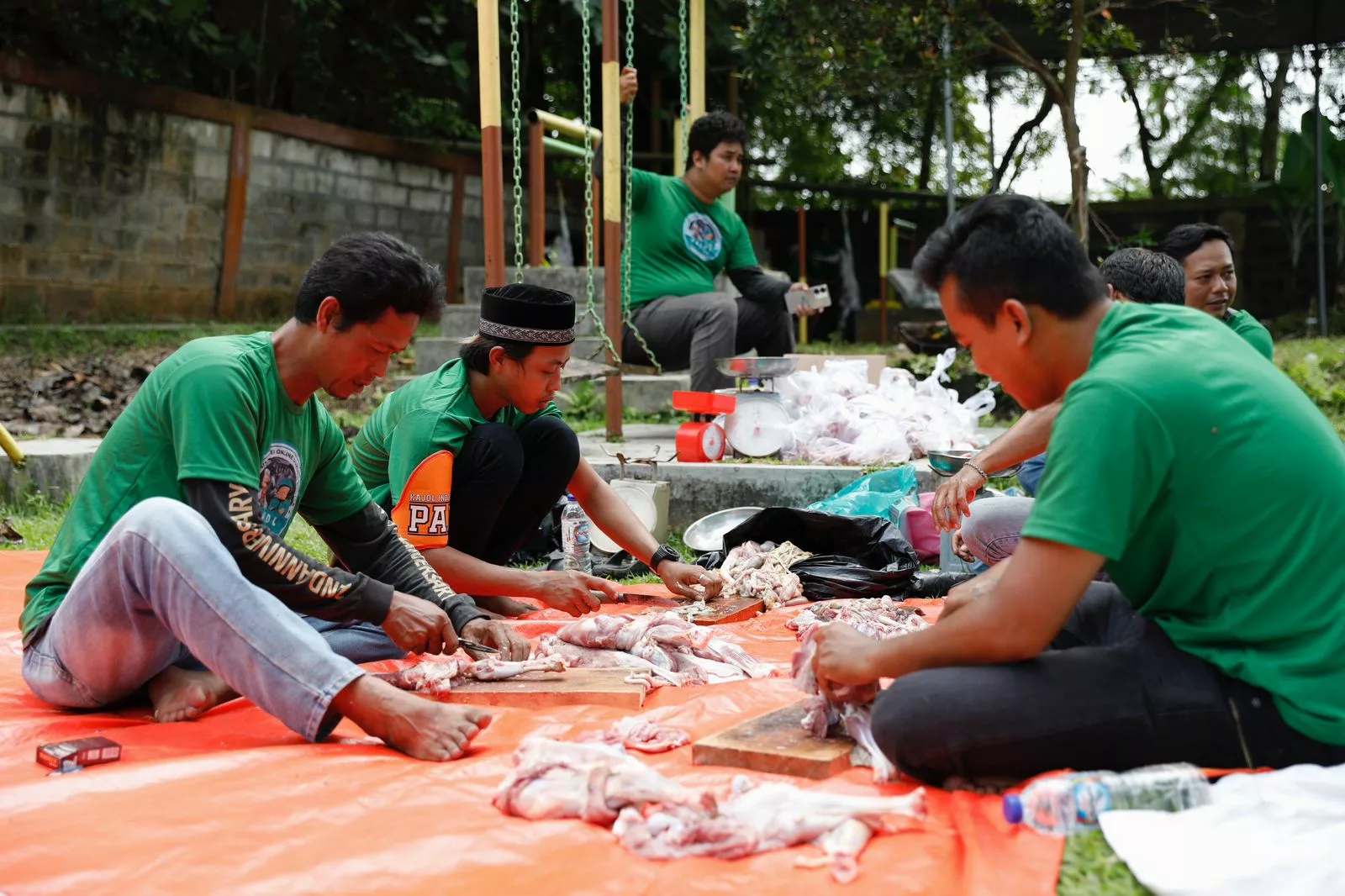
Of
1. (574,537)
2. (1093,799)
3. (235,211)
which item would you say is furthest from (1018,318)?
(235,211)

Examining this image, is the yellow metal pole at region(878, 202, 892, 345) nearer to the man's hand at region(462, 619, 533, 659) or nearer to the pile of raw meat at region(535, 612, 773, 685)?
the pile of raw meat at region(535, 612, 773, 685)

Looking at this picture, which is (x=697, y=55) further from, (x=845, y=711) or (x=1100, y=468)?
(x=1100, y=468)

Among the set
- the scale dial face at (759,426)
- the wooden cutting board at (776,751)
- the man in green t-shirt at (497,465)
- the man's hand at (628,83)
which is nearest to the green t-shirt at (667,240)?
the man's hand at (628,83)

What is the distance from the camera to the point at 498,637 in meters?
3.64

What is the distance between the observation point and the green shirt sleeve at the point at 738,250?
811 cm

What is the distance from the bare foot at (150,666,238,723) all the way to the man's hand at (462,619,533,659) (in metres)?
0.70

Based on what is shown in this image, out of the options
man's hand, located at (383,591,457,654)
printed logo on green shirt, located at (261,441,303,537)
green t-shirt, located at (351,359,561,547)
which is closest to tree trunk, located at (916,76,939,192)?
green t-shirt, located at (351,359,561,547)

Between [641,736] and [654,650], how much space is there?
0.79m

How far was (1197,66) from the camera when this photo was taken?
64.6 ft

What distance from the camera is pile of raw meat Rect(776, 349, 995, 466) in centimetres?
669

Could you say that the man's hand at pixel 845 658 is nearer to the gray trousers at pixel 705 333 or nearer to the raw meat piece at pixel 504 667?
the raw meat piece at pixel 504 667

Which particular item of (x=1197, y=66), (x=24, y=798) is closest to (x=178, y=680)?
(x=24, y=798)

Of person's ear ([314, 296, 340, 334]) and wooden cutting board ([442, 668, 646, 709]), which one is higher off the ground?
person's ear ([314, 296, 340, 334])

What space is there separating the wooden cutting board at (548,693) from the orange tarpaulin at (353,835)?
274 millimetres
